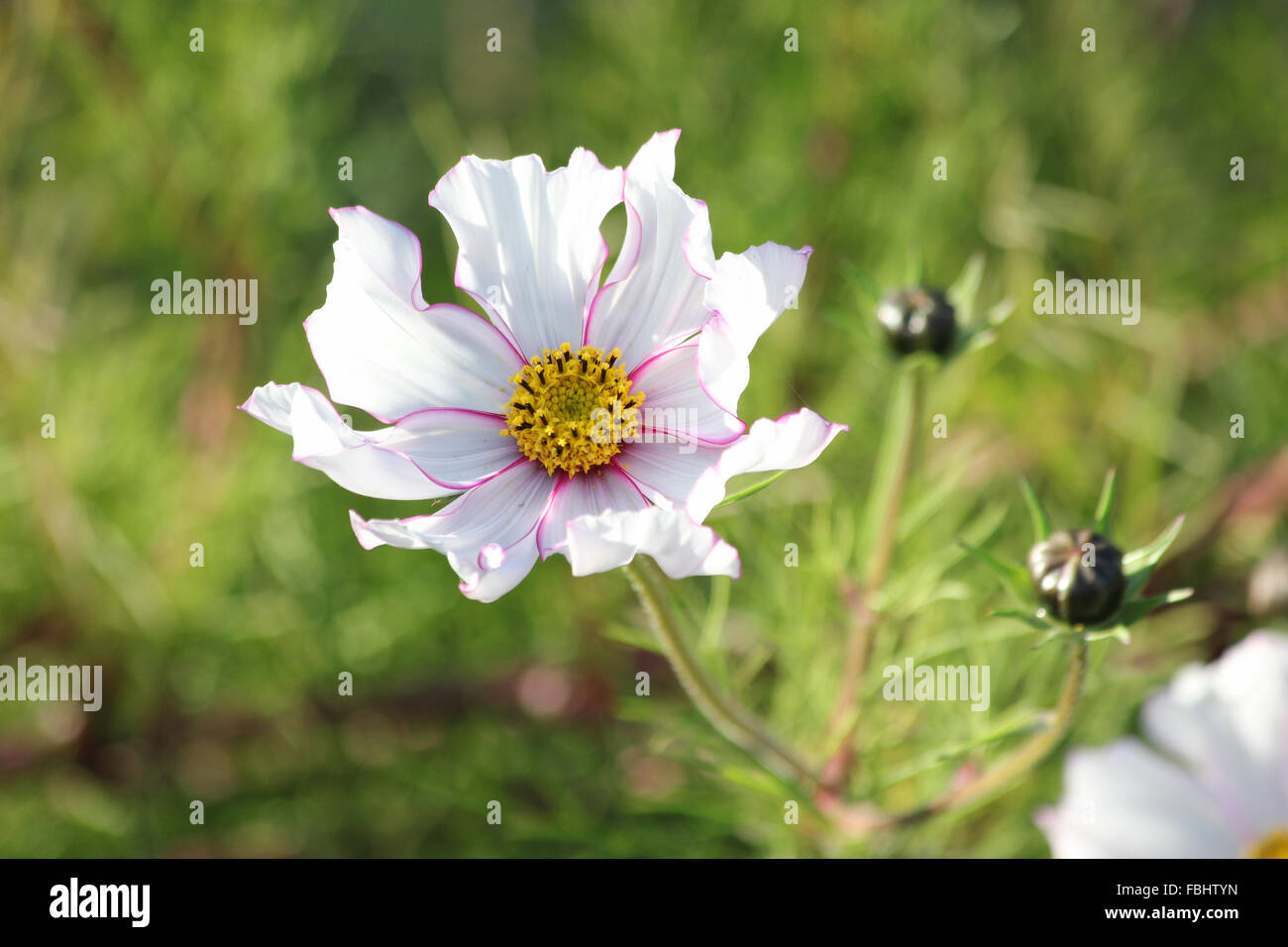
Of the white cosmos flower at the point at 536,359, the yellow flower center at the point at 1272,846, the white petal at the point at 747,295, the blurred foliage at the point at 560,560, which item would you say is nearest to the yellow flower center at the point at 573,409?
the white cosmos flower at the point at 536,359

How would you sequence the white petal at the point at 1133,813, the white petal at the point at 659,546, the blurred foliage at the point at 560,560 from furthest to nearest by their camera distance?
the blurred foliage at the point at 560,560 → the white petal at the point at 1133,813 → the white petal at the point at 659,546

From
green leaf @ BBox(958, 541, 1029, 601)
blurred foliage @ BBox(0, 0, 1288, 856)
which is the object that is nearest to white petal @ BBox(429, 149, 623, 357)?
green leaf @ BBox(958, 541, 1029, 601)

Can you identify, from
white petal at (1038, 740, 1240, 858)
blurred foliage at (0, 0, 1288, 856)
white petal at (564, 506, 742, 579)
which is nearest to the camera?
white petal at (564, 506, 742, 579)

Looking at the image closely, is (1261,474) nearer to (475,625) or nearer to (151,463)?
(475,625)

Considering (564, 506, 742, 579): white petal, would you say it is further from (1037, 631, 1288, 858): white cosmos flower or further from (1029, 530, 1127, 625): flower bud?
(1037, 631, 1288, 858): white cosmos flower

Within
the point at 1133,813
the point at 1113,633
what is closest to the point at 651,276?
the point at 1113,633

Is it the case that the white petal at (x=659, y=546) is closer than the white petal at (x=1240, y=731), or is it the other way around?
the white petal at (x=659, y=546)

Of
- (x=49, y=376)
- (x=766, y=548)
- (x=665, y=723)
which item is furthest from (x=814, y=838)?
(x=49, y=376)

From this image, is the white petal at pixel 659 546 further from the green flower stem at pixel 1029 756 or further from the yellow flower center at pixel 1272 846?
the yellow flower center at pixel 1272 846
